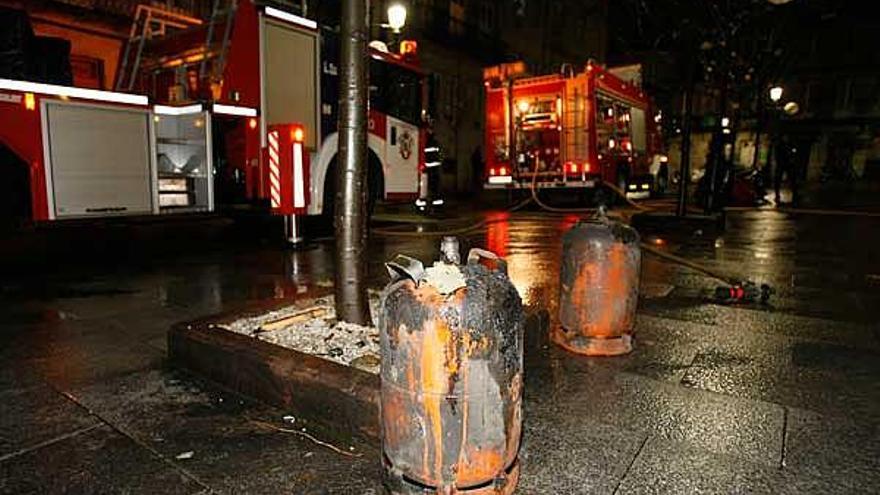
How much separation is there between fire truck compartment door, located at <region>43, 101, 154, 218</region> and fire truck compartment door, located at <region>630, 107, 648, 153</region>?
45.1ft

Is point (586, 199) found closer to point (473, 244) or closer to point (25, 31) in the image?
point (473, 244)

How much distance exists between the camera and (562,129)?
14297 mm

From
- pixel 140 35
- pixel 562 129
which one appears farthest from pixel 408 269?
pixel 562 129

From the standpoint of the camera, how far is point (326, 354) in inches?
111

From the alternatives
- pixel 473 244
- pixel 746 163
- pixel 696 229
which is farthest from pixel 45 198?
pixel 746 163

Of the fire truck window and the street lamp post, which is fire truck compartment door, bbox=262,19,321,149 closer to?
the fire truck window

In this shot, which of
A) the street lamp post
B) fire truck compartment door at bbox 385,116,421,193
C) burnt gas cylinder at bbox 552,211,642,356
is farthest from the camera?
the street lamp post

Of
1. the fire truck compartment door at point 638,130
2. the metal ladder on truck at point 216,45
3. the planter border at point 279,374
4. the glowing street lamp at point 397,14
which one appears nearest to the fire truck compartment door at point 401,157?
the glowing street lamp at point 397,14

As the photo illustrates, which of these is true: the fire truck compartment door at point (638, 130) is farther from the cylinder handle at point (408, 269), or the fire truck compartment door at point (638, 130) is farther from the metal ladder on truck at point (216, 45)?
the cylinder handle at point (408, 269)

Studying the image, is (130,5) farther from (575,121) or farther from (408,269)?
(408,269)

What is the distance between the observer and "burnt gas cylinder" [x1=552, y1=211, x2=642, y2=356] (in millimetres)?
3268

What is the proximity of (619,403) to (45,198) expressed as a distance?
6249 mm

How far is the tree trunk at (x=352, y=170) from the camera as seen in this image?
2.97 metres

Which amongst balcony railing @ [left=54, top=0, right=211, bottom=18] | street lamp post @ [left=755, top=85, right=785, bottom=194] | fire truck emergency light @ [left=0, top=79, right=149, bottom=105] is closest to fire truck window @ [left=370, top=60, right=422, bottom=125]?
fire truck emergency light @ [left=0, top=79, right=149, bottom=105]
